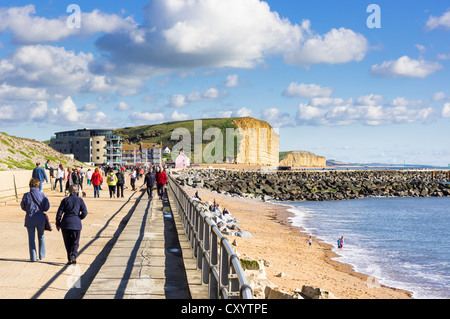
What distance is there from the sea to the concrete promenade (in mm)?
9133

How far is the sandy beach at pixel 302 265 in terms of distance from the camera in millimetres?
14602

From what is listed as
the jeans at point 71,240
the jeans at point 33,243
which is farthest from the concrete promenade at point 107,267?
the jeans at point 71,240

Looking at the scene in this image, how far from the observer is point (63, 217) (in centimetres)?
915

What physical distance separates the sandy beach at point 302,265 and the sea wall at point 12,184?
1112cm

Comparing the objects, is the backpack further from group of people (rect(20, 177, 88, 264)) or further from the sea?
group of people (rect(20, 177, 88, 264))

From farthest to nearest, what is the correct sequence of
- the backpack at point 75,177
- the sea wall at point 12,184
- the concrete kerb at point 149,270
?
the backpack at point 75,177 < the sea wall at point 12,184 < the concrete kerb at point 149,270

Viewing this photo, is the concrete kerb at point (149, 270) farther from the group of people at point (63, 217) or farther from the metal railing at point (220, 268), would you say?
the group of people at point (63, 217)

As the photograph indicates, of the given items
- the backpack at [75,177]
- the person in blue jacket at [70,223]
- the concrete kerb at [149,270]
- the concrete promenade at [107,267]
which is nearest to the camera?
the concrete kerb at [149,270]

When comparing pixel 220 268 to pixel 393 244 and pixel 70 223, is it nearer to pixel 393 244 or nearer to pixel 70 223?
pixel 70 223

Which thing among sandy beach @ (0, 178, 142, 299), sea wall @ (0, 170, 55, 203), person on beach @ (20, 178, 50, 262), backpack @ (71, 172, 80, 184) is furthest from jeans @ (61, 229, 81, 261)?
backpack @ (71, 172, 80, 184)

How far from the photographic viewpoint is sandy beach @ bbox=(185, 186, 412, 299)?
14602 mm

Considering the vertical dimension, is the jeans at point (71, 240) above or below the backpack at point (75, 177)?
below
